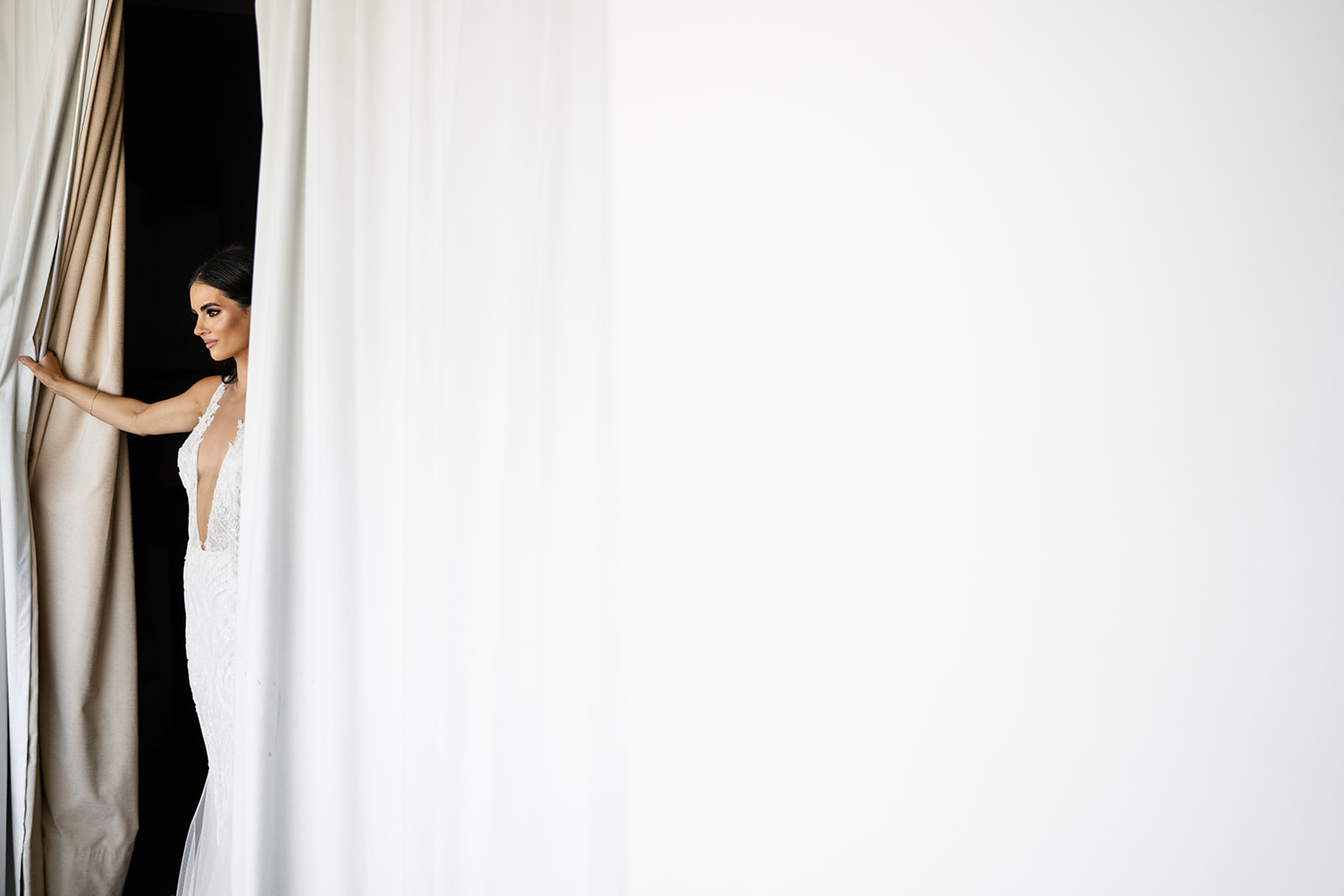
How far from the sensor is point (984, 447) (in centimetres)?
113

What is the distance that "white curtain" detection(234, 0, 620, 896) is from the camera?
4.50 ft

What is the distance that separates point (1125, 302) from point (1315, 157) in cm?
29

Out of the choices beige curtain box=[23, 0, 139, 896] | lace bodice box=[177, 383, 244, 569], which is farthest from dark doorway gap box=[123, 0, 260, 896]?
lace bodice box=[177, 383, 244, 569]

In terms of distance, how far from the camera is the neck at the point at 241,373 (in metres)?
2.20

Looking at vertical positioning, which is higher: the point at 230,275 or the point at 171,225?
the point at 171,225

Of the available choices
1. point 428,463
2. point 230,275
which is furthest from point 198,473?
point 428,463

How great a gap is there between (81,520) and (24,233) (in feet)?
2.48

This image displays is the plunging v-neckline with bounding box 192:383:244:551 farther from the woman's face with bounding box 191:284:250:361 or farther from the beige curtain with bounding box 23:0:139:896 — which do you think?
the beige curtain with bounding box 23:0:139:896

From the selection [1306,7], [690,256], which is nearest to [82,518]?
[690,256]

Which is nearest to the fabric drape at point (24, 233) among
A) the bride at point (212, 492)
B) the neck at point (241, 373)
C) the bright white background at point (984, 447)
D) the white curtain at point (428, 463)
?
the bride at point (212, 492)

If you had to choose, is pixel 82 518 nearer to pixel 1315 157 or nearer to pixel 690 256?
pixel 690 256

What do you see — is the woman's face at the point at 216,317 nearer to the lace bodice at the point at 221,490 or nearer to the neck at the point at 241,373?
the neck at the point at 241,373

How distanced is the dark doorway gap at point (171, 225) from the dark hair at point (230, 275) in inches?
53.6

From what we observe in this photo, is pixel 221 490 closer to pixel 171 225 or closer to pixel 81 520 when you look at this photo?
pixel 81 520
